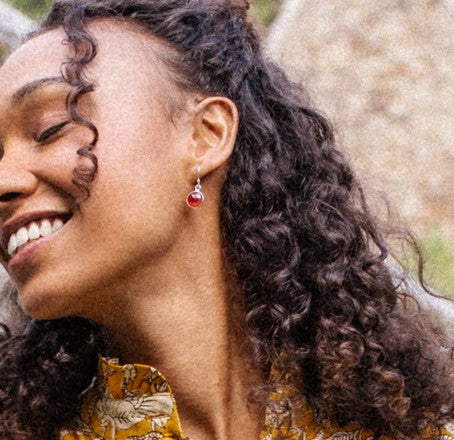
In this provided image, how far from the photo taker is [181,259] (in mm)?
2270

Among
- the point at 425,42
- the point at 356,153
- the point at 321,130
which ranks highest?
the point at 321,130

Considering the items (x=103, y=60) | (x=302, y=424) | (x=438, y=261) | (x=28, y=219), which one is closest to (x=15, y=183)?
(x=28, y=219)

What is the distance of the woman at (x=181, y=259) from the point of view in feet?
7.11

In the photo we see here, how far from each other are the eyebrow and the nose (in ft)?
0.47

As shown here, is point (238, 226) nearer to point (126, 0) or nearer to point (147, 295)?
point (147, 295)

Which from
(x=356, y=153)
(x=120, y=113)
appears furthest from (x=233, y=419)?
(x=356, y=153)

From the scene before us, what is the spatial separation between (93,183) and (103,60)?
30cm

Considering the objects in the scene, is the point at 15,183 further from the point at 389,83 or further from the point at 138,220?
the point at 389,83

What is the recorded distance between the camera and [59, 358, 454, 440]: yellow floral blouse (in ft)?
7.20

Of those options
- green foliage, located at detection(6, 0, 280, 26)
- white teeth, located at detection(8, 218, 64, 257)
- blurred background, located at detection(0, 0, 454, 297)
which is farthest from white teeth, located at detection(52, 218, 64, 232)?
green foliage, located at detection(6, 0, 280, 26)

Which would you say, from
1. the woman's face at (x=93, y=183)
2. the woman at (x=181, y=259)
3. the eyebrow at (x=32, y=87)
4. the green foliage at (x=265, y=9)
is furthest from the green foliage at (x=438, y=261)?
the eyebrow at (x=32, y=87)

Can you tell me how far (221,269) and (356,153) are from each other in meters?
1.99

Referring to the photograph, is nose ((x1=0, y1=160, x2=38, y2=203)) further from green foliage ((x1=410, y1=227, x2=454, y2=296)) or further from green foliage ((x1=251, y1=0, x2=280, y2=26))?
green foliage ((x1=251, y1=0, x2=280, y2=26))

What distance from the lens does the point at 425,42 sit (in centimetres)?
451
